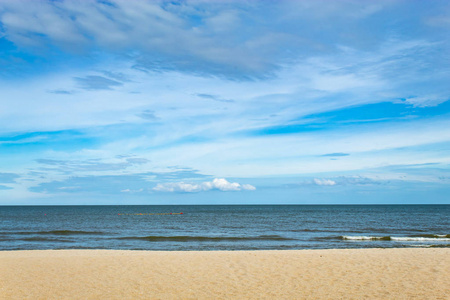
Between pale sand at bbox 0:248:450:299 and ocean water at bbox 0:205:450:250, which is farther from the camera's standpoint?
ocean water at bbox 0:205:450:250

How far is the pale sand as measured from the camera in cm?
997

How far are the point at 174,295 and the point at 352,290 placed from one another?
4.94 metres

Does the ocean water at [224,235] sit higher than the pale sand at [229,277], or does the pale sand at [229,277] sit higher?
the pale sand at [229,277]

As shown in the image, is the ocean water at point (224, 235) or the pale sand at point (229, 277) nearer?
the pale sand at point (229, 277)

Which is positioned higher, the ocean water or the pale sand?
the pale sand

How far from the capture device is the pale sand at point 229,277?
9.97 m

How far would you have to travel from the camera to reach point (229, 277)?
12.1 meters

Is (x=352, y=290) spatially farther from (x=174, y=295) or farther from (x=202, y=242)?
(x=202, y=242)

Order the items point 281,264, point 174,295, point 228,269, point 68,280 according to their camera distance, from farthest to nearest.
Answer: point 281,264 < point 228,269 < point 68,280 < point 174,295

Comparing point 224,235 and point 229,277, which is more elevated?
point 229,277

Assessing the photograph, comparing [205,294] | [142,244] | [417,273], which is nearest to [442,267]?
[417,273]

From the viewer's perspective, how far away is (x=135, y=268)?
547 inches

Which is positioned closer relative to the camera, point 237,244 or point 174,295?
point 174,295

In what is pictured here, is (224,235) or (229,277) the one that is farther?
(224,235)
